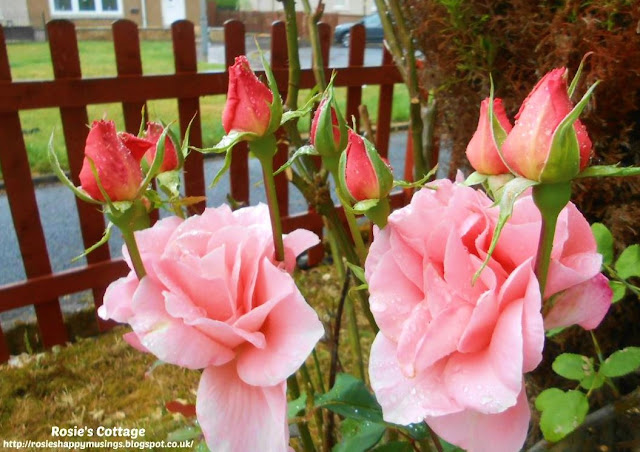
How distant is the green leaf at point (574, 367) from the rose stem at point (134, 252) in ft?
1.88

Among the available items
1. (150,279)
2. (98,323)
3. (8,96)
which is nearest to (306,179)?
(150,279)

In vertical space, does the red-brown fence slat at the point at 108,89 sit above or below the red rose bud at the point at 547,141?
below

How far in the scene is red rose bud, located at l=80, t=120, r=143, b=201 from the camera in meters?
0.39

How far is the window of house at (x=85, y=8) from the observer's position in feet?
56.7

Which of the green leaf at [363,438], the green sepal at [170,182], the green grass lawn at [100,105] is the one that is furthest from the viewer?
the green grass lawn at [100,105]

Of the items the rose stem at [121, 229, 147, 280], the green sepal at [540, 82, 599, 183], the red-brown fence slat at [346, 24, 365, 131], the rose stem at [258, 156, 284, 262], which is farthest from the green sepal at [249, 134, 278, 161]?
the red-brown fence slat at [346, 24, 365, 131]

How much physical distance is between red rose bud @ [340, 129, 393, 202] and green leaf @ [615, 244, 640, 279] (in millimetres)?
430

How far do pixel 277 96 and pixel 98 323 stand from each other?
7.92 ft

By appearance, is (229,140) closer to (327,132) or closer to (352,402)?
(327,132)

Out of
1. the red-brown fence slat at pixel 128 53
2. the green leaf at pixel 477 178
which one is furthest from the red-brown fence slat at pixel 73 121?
the green leaf at pixel 477 178

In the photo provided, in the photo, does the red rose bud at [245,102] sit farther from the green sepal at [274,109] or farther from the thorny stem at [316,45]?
the thorny stem at [316,45]

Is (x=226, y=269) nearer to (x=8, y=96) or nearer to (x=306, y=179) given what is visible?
(x=306, y=179)

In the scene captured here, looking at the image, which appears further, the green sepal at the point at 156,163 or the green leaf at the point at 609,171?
the green sepal at the point at 156,163

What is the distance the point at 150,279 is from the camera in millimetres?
408
